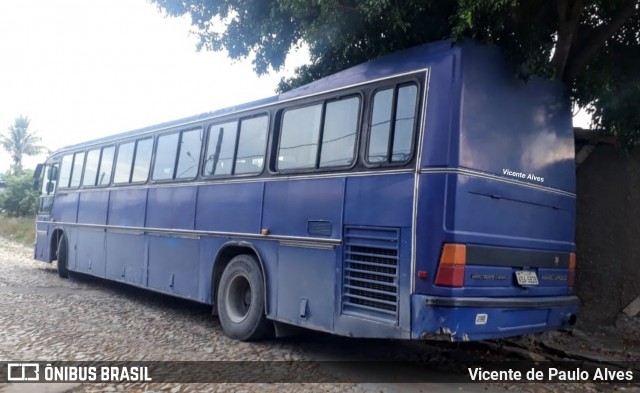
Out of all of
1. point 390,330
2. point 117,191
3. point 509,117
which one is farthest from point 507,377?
point 117,191

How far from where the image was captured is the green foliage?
34.8m

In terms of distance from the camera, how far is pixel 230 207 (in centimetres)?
765

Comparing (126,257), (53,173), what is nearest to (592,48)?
(126,257)

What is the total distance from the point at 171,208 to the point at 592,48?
6555 mm

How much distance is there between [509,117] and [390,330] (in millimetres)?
2494

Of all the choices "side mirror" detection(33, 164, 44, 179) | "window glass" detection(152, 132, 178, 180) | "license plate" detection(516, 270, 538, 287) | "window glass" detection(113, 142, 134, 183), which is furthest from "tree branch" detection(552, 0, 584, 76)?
"side mirror" detection(33, 164, 44, 179)

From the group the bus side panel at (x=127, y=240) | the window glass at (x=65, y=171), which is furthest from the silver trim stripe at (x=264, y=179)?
the window glass at (x=65, y=171)

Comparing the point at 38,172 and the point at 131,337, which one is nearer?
the point at 131,337

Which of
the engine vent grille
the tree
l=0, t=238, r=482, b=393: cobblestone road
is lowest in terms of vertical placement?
l=0, t=238, r=482, b=393: cobblestone road

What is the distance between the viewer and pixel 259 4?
8.49 m

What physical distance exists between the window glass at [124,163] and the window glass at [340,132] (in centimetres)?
559

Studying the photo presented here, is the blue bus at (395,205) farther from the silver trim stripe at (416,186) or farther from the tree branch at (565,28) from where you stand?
the tree branch at (565,28)

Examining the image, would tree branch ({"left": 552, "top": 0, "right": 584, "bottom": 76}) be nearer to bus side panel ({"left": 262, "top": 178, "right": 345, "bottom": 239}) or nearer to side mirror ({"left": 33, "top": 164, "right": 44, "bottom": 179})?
bus side panel ({"left": 262, "top": 178, "right": 345, "bottom": 239})

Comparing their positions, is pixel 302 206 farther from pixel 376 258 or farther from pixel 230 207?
pixel 230 207
